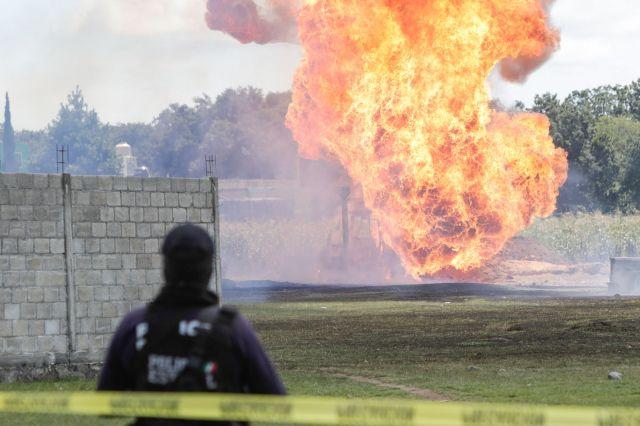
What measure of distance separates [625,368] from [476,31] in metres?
30.2

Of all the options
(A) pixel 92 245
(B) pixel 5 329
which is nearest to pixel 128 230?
(A) pixel 92 245

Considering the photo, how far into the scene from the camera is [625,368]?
19750 millimetres

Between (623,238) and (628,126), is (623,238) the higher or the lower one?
the lower one

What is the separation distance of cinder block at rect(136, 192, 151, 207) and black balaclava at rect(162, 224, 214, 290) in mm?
14310

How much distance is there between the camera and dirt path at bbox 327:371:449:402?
16766mm

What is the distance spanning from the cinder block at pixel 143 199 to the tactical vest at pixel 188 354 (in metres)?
14.3

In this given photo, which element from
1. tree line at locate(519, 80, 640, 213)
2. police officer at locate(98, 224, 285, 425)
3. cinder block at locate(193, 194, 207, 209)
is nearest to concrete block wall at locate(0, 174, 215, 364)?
cinder block at locate(193, 194, 207, 209)

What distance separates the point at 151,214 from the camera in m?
19.7

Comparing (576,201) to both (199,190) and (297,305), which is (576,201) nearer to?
(297,305)

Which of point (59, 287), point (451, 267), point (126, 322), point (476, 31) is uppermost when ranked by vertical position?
point (476, 31)

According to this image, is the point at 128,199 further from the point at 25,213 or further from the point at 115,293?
the point at 25,213

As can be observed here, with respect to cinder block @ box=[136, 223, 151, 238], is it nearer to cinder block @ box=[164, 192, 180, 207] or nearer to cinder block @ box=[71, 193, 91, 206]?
cinder block @ box=[164, 192, 180, 207]

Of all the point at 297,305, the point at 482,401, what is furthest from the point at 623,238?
the point at 482,401

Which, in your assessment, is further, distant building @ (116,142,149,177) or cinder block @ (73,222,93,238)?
distant building @ (116,142,149,177)
